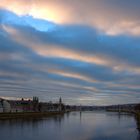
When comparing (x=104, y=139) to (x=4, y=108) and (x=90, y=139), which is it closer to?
(x=90, y=139)

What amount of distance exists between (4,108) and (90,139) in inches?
3955

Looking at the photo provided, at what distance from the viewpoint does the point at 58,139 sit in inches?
1731

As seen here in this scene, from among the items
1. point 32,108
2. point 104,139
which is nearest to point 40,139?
point 104,139

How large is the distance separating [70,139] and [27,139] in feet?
18.2

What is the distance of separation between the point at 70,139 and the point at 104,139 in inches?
188

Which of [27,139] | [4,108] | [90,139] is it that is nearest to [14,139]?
[27,139]

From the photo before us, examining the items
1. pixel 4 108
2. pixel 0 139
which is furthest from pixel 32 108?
pixel 0 139

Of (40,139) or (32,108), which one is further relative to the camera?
(32,108)

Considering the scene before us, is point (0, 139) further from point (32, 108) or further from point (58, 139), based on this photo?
point (32, 108)

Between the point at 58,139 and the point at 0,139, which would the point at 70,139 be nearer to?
the point at 58,139

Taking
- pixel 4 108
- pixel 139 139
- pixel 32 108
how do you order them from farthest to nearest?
pixel 32 108 → pixel 4 108 → pixel 139 139

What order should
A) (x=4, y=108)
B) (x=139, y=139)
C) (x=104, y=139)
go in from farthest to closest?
(x=4, y=108) → (x=104, y=139) → (x=139, y=139)

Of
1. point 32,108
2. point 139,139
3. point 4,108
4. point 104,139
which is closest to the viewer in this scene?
point 139,139

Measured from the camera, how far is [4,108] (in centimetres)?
13900
